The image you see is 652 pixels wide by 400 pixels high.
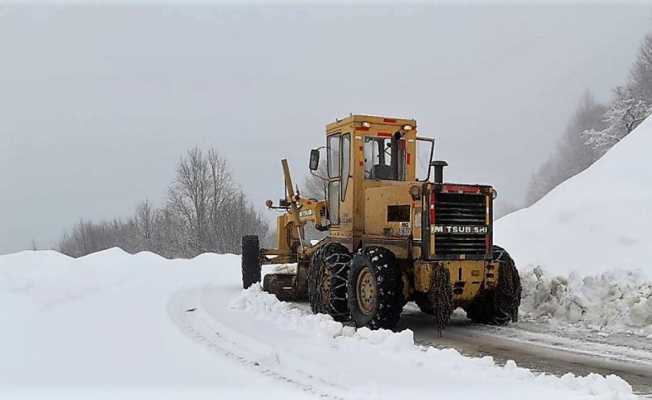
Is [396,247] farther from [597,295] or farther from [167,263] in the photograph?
[167,263]

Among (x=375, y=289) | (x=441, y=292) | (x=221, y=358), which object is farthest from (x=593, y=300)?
(x=221, y=358)

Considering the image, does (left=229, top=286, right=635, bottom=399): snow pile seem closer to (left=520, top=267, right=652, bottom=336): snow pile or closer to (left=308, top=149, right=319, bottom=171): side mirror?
(left=520, top=267, right=652, bottom=336): snow pile

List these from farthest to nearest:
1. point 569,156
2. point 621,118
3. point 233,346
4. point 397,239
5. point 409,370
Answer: point 569,156, point 621,118, point 397,239, point 233,346, point 409,370

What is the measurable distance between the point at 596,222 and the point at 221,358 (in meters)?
8.01

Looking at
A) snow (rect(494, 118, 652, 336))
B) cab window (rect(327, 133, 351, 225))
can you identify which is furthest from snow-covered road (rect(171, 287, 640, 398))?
cab window (rect(327, 133, 351, 225))

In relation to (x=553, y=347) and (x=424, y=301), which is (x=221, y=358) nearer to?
(x=424, y=301)

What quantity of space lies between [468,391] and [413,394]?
45 cm

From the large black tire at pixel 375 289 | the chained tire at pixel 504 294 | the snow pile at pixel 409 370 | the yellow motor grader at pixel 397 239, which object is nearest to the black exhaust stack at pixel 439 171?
the yellow motor grader at pixel 397 239

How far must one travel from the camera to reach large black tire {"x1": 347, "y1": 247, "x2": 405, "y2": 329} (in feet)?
26.7

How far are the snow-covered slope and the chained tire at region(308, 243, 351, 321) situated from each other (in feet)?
11.8

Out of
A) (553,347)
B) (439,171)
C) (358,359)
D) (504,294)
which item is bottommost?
(553,347)

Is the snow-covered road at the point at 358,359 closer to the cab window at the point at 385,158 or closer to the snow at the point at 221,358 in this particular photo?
the snow at the point at 221,358

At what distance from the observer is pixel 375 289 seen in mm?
8258

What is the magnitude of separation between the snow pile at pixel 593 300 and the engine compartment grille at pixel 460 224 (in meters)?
1.63
